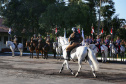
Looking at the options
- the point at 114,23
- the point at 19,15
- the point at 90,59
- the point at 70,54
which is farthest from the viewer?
the point at 114,23

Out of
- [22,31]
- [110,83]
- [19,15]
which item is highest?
[19,15]

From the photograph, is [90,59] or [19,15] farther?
[19,15]

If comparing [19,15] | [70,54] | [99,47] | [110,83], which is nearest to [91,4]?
[19,15]

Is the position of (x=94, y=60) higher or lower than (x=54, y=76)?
higher

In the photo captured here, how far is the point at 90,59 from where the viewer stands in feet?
39.9

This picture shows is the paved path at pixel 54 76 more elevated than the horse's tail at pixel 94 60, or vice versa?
the horse's tail at pixel 94 60

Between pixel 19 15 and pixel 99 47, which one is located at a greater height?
pixel 19 15

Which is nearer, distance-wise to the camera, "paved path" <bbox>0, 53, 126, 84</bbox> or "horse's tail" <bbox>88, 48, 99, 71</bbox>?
"paved path" <bbox>0, 53, 126, 84</bbox>

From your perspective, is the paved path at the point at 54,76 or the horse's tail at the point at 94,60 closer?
the paved path at the point at 54,76

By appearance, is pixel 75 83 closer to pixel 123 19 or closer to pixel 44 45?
pixel 44 45

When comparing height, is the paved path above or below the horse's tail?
below

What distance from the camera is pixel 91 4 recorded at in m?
45.9

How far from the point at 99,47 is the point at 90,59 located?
9922 millimetres

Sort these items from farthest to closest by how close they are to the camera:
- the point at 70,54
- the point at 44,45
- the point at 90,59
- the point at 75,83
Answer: the point at 44,45 → the point at 70,54 → the point at 90,59 → the point at 75,83
